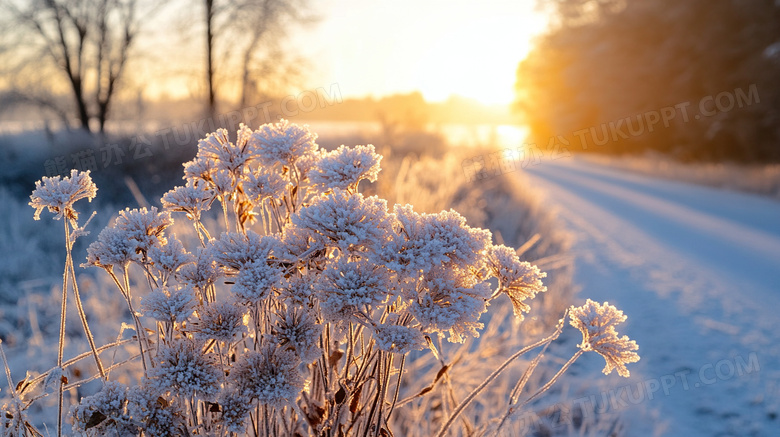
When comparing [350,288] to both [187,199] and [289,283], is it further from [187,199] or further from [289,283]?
[187,199]

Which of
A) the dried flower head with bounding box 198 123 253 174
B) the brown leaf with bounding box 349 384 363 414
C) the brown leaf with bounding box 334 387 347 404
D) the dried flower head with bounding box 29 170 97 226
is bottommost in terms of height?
the brown leaf with bounding box 349 384 363 414

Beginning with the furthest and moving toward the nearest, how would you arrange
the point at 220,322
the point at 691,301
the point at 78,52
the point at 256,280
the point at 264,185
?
the point at 78,52 → the point at 691,301 → the point at 264,185 → the point at 220,322 → the point at 256,280

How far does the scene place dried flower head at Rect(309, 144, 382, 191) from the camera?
1012 mm

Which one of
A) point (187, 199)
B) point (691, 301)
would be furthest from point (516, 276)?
point (691, 301)

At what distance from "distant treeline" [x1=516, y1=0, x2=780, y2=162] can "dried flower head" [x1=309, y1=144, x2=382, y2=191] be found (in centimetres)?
1498

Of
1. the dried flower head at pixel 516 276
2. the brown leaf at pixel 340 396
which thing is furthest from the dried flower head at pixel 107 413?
the dried flower head at pixel 516 276

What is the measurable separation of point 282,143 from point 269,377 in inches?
19.2

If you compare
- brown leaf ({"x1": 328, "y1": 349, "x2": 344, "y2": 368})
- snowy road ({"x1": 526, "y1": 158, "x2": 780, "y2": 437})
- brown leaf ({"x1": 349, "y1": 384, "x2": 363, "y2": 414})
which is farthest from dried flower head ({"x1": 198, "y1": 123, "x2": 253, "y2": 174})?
snowy road ({"x1": 526, "y1": 158, "x2": 780, "y2": 437})

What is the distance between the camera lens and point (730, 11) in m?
14.3

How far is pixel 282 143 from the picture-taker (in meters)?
1.04

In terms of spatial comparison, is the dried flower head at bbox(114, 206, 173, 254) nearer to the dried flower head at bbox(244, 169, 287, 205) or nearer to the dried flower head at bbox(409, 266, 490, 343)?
the dried flower head at bbox(244, 169, 287, 205)

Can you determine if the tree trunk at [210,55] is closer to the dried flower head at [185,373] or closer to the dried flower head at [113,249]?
the dried flower head at [113,249]

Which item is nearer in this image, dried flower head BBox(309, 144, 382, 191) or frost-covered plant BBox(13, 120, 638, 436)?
frost-covered plant BBox(13, 120, 638, 436)

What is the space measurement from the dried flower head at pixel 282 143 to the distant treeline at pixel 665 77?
1504cm
